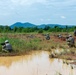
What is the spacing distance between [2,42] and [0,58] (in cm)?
264

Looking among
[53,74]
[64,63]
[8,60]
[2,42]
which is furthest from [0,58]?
[53,74]

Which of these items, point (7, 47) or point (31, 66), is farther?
point (7, 47)

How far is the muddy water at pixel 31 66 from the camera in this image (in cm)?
1033

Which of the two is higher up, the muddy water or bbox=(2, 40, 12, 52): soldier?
bbox=(2, 40, 12, 52): soldier

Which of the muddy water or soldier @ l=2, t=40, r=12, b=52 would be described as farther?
soldier @ l=2, t=40, r=12, b=52

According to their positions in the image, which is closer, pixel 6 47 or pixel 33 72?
pixel 33 72

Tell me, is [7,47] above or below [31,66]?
above

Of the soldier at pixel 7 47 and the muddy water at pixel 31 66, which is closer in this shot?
the muddy water at pixel 31 66

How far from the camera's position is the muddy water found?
10.3 meters

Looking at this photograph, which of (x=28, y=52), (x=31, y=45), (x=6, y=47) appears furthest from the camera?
(x=31, y=45)

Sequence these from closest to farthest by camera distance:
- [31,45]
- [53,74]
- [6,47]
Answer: [53,74] < [6,47] < [31,45]

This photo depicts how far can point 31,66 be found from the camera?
11938mm

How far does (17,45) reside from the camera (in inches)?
671

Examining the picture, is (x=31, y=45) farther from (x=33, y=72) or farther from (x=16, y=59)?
(x=33, y=72)
